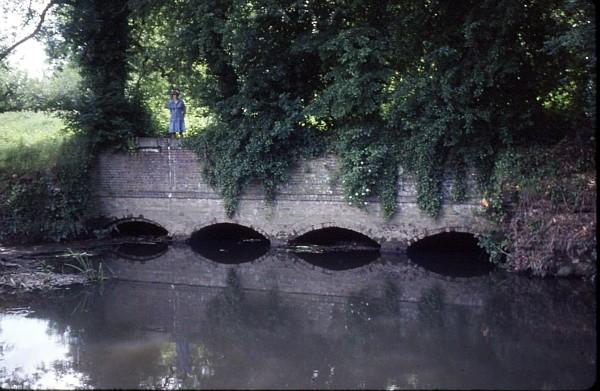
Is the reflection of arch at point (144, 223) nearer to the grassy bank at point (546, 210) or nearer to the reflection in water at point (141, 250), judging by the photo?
the reflection in water at point (141, 250)

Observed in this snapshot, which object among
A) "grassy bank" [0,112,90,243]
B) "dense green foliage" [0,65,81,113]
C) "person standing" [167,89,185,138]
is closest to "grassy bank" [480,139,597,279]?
"person standing" [167,89,185,138]

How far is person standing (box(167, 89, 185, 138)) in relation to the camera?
55.0ft

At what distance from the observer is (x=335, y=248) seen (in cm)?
1559

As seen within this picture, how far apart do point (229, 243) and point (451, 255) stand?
596 centimetres

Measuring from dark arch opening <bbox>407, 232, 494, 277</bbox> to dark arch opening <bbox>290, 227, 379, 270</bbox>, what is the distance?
1065 millimetres

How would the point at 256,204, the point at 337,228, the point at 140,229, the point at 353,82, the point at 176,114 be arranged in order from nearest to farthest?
the point at 353,82
the point at 256,204
the point at 337,228
the point at 176,114
the point at 140,229

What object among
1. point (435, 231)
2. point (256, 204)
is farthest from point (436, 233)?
point (256, 204)

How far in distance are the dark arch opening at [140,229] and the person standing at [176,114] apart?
270 centimetres

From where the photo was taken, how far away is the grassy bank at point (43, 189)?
15977 millimetres

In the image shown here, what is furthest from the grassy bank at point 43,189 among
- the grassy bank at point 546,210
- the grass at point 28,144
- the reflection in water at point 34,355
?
the grassy bank at point 546,210

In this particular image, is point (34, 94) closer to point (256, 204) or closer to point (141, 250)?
point (141, 250)

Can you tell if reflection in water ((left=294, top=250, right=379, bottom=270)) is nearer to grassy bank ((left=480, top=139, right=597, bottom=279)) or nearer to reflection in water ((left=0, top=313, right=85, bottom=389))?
grassy bank ((left=480, top=139, right=597, bottom=279))

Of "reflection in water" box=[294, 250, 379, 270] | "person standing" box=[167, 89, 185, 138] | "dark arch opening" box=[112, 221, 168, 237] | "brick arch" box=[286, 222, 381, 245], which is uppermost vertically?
"person standing" box=[167, 89, 185, 138]

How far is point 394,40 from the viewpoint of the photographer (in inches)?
548
